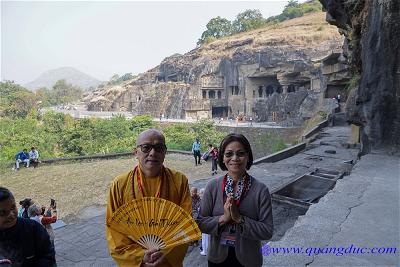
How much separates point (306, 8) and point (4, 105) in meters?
57.3

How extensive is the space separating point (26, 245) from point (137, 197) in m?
0.78

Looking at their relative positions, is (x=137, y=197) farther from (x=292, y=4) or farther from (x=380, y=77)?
(x=292, y=4)

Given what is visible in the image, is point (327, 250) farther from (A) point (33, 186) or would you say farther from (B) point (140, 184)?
(A) point (33, 186)

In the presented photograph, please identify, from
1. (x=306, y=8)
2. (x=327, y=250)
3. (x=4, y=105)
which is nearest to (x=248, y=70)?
(x=306, y=8)

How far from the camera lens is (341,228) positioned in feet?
11.1

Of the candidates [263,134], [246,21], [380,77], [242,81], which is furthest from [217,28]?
[380,77]

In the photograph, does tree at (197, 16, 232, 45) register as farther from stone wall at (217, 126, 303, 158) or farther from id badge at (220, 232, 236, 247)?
id badge at (220, 232, 236, 247)

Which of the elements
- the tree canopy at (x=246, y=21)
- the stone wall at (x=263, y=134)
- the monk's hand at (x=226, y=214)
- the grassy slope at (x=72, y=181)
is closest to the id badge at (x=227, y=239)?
the monk's hand at (x=226, y=214)

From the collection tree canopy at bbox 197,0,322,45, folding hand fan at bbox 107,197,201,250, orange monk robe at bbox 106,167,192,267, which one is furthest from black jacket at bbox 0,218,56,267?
tree canopy at bbox 197,0,322,45

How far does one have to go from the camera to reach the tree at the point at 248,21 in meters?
60.2

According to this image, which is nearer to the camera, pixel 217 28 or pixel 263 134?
pixel 263 134

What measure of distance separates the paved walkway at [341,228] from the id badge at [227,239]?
0.91 meters

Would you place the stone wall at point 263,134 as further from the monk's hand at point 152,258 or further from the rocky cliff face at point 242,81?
the monk's hand at point 152,258

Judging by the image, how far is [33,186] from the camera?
34.4ft
